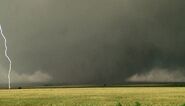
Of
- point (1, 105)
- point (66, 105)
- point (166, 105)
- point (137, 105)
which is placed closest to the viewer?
point (137, 105)

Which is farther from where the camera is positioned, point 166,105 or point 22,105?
point 22,105

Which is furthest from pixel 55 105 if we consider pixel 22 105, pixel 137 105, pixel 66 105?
pixel 137 105

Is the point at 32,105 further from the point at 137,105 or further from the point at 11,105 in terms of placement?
the point at 137,105

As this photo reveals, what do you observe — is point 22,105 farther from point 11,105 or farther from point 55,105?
point 55,105

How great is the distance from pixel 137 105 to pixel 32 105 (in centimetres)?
3889

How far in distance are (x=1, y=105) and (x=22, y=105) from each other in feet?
14.5

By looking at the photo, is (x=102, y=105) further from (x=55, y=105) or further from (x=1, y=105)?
(x=1, y=105)

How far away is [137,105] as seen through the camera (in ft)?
19.9

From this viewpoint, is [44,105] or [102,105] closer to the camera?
[102,105]

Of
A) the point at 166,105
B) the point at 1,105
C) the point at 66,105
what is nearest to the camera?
the point at 166,105

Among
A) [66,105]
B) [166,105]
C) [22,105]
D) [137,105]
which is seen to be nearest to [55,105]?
[66,105]

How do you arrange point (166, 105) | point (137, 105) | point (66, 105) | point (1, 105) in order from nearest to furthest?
point (137, 105)
point (166, 105)
point (66, 105)
point (1, 105)

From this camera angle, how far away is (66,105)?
41.2 meters

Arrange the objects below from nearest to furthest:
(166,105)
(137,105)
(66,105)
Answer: (137,105)
(166,105)
(66,105)
